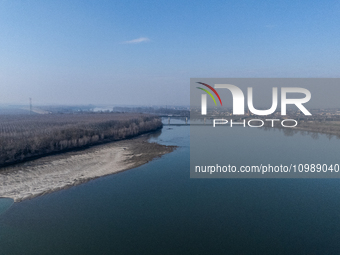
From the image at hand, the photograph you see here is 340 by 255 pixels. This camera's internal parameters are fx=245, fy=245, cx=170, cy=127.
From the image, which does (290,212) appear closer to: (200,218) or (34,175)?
(200,218)

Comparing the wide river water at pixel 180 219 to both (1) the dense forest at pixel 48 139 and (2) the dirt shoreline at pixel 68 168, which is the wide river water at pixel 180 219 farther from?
(1) the dense forest at pixel 48 139

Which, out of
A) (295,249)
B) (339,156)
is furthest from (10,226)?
(339,156)

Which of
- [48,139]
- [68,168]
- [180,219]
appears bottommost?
[180,219]

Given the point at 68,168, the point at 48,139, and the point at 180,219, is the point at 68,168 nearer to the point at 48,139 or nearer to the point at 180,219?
the point at 48,139

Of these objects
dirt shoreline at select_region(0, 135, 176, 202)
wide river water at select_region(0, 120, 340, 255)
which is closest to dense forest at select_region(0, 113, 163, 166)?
dirt shoreline at select_region(0, 135, 176, 202)

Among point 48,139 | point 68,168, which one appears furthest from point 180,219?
point 48,139
